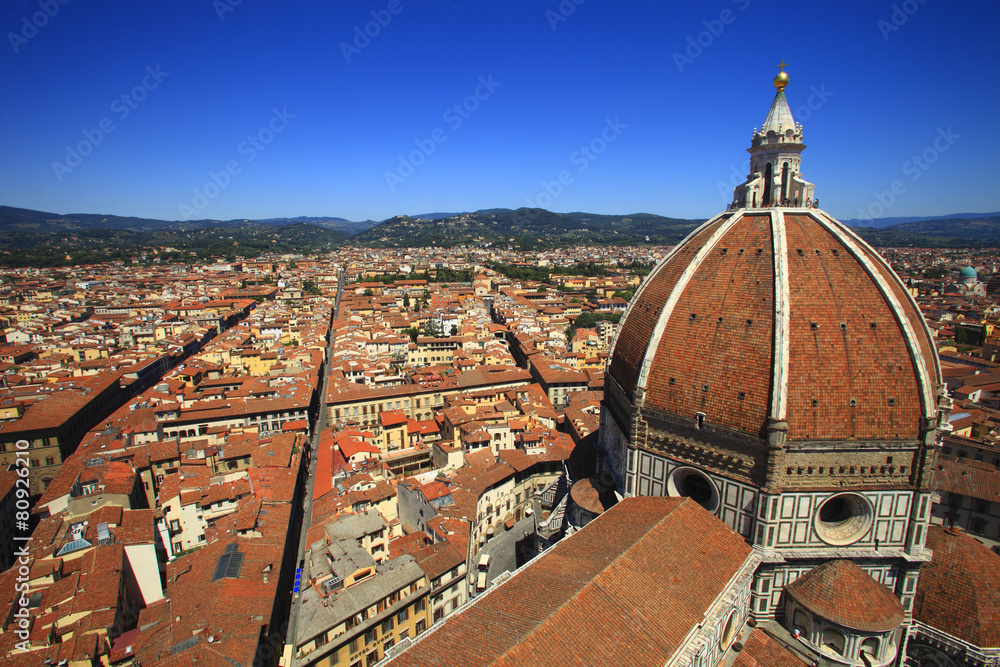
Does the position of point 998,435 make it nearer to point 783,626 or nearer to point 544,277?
point 783,626

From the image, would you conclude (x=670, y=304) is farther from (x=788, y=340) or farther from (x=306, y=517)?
(x=306, y=517)

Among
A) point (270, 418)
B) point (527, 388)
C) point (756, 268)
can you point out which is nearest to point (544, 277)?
point (527, 388)

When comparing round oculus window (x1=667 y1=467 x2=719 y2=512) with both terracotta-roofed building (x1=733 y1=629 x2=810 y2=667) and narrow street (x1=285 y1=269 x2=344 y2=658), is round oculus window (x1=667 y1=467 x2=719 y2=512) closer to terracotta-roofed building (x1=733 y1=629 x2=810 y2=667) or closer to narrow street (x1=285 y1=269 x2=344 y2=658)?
terracotta-roofed building (x1=733 y1=629 x2=810 y2=667)

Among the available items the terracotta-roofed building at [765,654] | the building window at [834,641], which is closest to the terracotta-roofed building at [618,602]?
the terracotta-roofed building at [765,654]

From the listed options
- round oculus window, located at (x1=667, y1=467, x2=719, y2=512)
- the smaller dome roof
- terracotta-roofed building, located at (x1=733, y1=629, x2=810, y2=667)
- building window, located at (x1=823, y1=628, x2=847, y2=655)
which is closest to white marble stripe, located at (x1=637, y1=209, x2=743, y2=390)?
round oculus window, located at (x1=667, y1=467, x2=719, y2=512)

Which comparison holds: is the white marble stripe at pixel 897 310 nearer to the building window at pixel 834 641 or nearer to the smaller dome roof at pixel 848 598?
the smaller dome roof at pixel 848 598

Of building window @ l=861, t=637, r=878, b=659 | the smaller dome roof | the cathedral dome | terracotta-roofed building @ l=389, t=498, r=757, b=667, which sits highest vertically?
the cathedral dome
